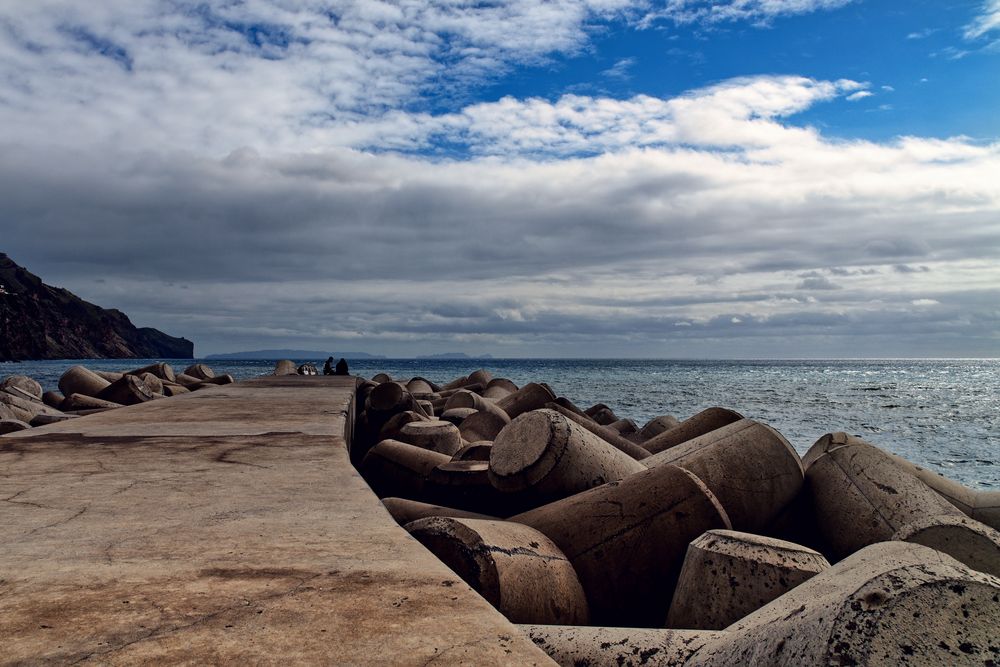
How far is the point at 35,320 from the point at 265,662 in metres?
92.5

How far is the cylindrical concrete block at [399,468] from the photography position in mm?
4660

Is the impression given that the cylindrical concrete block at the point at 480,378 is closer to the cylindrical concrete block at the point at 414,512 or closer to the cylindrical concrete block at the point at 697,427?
the cylindrical concrete block at the point at 697,427

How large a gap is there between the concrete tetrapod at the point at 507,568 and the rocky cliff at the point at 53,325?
74440mm

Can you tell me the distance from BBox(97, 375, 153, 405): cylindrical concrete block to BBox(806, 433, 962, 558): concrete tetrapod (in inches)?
356

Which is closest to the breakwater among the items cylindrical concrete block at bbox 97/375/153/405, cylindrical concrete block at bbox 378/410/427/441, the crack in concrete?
the crack in concrete

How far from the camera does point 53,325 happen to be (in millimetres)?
85625

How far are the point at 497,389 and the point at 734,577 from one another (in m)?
12.5

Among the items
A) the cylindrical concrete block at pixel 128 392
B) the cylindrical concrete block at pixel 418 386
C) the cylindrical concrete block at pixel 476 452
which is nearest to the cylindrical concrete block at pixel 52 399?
the cylindrical concrete block at pixel 128 392

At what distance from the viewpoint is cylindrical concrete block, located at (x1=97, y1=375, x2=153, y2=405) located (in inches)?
410

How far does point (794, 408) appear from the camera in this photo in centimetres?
2184

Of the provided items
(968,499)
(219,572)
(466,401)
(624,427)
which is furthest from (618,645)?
(624,427)

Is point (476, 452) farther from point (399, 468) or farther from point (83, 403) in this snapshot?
point (83, 403)

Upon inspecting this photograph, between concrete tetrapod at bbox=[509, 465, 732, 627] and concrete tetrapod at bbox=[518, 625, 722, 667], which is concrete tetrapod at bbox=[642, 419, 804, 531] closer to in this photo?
concrete tetrapod at bbox=[509, 465, 732, 627]

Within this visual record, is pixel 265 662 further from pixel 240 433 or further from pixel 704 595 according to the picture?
pixel 240 433
